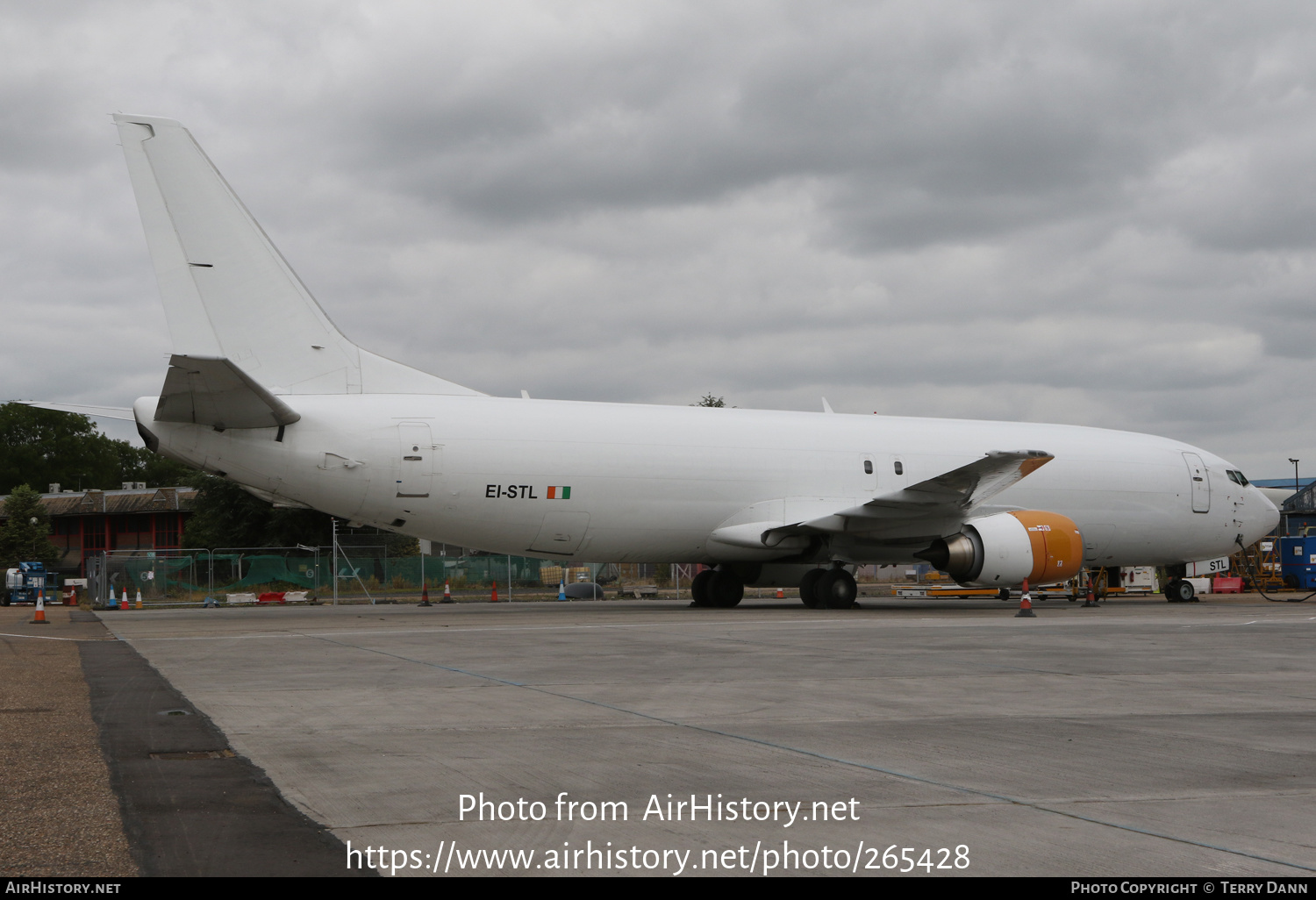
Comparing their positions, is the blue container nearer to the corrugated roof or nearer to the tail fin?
the tail fin

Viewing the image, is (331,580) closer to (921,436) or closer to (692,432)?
(692,432)

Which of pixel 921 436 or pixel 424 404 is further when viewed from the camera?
pixel 921 436

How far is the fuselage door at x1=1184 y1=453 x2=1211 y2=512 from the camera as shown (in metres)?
26.1

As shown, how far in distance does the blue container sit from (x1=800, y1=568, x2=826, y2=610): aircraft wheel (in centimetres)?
1623

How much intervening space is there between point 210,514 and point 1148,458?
48.6 meters

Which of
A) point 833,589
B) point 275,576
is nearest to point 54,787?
point 833,589

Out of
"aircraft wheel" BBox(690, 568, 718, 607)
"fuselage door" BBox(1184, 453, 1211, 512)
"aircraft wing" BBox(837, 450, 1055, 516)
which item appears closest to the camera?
"aircraft wing" BBox(837, 450, 1055, 516)

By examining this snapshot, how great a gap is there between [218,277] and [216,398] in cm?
222

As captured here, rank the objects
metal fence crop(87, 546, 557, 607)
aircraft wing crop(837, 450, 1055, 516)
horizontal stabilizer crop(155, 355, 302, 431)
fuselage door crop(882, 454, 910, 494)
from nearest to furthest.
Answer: horizontal stabilizer crop(155, 355, 302, 431) → aircraft wing crop(837, 450, 1055, 516) → fuselage door crop(882, 454, 910, 494) → metal fence crop(87, 546, 557, 607)

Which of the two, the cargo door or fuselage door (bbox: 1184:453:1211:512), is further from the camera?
fuselage door (bbox: 1184:453:1211:512)

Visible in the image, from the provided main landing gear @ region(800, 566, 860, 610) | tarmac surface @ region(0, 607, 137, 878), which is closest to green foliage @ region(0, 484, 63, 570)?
main landing gear @ region(800, 566, 860, 610)

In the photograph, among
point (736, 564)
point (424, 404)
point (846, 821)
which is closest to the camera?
point (846, 821)

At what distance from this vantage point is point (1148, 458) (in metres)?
25.7

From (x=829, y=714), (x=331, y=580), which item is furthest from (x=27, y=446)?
(x=829, y=714)
